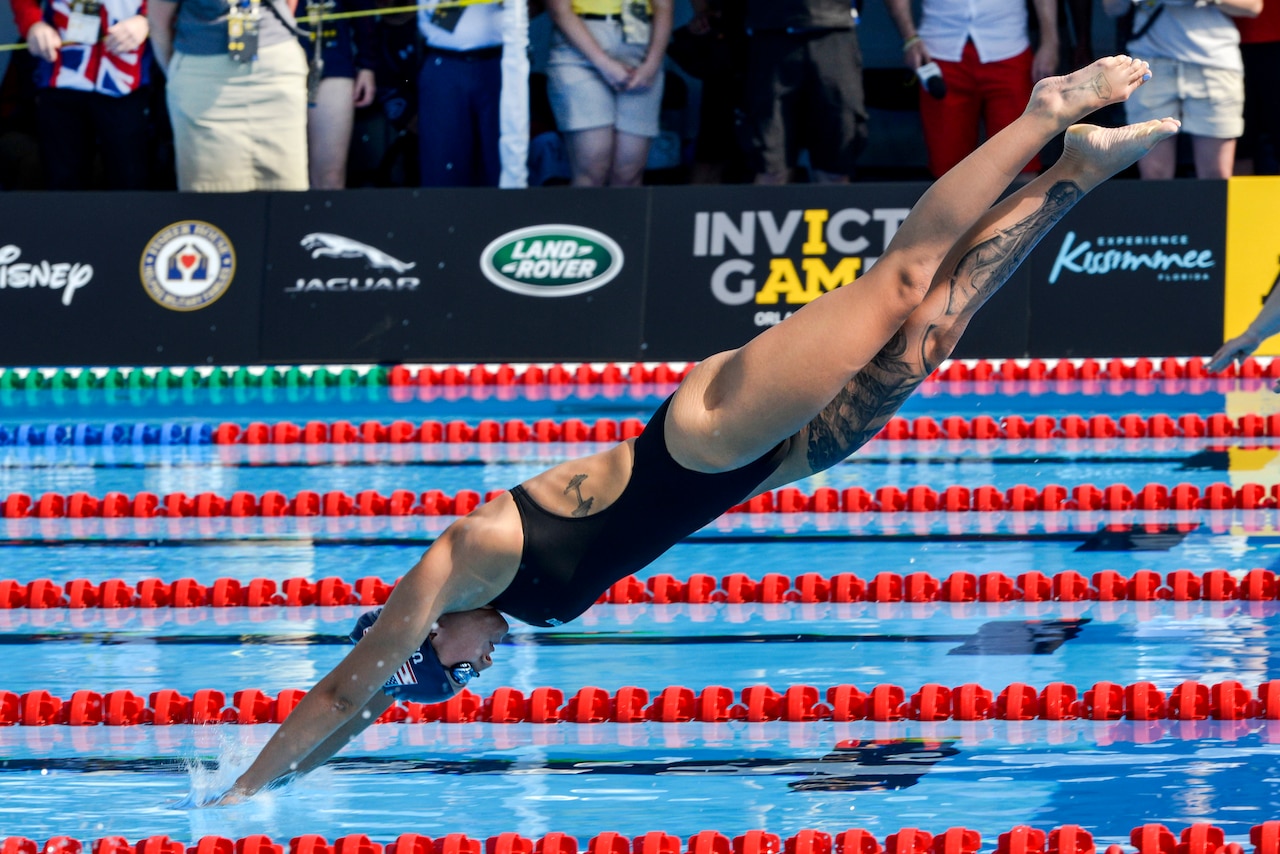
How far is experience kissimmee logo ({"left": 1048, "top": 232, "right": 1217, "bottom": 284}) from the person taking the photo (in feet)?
31.2

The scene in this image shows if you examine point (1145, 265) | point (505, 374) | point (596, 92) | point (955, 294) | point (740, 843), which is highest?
point (596, 92)

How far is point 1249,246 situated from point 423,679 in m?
6.86

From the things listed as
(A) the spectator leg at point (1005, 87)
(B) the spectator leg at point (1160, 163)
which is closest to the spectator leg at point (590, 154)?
(A) the spectator leg at point (1005, 87)

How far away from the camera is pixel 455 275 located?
985 cm

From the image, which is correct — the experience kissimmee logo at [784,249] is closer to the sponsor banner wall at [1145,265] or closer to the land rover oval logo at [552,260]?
the land rover oval logo at [552,260]

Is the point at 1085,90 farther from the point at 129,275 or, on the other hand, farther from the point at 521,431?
the point at 129,275

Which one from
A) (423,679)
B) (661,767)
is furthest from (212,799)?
(661,767)

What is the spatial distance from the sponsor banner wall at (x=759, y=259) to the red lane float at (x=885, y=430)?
4.43 feet

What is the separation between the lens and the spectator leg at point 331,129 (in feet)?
33.3

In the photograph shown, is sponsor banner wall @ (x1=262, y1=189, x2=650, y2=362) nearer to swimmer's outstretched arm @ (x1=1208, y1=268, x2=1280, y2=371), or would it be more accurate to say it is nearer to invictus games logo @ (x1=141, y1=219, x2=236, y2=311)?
invictus games logo @ (x1=141, y1=219, x2=236, y2=311)

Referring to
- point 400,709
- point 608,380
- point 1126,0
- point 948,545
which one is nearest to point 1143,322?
point 1126,0

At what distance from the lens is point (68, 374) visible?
32.4ft

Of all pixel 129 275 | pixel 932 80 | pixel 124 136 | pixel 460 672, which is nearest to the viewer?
pixel 460 672

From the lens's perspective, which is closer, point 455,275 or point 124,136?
point 455,275
